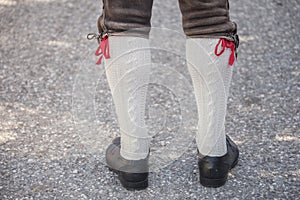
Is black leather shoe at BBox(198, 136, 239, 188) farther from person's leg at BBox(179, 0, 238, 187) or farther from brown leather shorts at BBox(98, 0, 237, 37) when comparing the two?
brown leather shorts at BBox(98, 0, 237, 37)

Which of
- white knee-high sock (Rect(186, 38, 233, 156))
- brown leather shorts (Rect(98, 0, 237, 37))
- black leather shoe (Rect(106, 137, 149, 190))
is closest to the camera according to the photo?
brown leather shorts (Rect(98, 0, 237, 37))

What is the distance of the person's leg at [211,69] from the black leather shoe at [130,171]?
0.64 ft

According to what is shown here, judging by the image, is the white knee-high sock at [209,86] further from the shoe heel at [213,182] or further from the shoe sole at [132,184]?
the shoe sole at [132,184]

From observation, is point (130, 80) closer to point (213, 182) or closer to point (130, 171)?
point (130, 171)

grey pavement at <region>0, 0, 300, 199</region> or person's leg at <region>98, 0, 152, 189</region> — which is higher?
person's leg at <region>98, 0, 152, 189</region>

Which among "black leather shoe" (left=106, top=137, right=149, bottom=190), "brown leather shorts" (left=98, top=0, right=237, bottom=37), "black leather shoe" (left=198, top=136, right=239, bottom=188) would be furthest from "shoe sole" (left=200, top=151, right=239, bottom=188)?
"brown leather shorts" (left=98, top=0, right=237, bottom=37)

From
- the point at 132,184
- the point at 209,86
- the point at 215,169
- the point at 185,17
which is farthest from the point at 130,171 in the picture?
the point at 185,17

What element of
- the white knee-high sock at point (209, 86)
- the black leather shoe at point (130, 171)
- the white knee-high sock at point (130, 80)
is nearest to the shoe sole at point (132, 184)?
the black leather shoe at point (130, 171)

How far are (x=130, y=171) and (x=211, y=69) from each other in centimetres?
44

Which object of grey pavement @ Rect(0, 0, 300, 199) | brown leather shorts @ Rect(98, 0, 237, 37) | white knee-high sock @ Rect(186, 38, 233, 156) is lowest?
grey pavement @ Rect(0, 0, 300, 199)

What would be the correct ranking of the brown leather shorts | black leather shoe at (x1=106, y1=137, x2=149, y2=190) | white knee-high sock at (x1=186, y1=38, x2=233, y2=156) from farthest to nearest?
black leather shoe at (x1=106, y1=137, x2=149, y2=190), white knee-high sock at (x1=186, y1=38, x2=233, y2=156), the brown leather shorts

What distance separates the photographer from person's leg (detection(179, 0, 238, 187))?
1.61 m

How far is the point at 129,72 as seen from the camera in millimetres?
1706

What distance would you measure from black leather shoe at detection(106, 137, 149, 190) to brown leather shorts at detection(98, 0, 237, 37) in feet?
1.49
